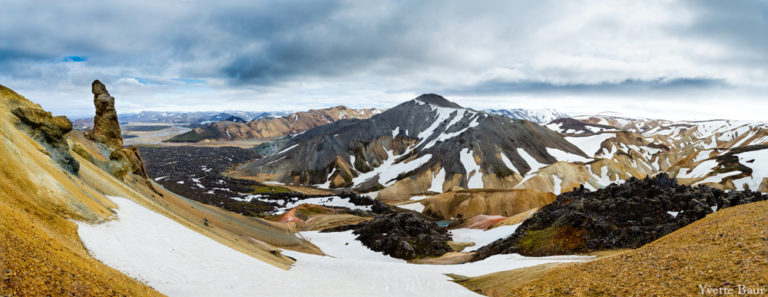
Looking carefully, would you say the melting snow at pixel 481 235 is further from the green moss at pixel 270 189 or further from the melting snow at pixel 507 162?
the green moss at pixel 270 189

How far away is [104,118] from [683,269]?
50.7m

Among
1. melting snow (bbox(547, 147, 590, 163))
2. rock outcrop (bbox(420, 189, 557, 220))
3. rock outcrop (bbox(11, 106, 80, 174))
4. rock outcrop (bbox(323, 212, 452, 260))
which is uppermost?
rock outcrop (bbox(11, 106, 80, 174))

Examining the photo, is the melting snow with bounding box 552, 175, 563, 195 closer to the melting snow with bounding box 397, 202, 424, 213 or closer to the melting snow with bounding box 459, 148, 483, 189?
the melting snow with bounding box 459, 148, 483, 189

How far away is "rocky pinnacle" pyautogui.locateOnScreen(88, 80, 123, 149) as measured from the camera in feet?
126

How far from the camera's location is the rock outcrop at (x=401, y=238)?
140ft

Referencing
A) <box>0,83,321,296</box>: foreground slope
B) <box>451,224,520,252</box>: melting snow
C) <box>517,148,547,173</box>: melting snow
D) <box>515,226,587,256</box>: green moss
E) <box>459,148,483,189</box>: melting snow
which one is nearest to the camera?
<box>0,83,321,296</box>: foreground slope

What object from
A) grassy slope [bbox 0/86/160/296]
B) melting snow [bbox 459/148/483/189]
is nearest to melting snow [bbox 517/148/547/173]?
melting snow [bbox 459/148/483/189]

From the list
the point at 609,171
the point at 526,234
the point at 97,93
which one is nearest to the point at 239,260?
the point at 526,234

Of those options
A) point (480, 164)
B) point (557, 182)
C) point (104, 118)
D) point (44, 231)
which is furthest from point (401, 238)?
point (480, 164)

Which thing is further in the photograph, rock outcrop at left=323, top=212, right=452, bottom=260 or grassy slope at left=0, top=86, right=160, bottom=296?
rock outcrop at left=323, top=212, right=452, bottom=260

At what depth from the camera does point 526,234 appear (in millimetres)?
34938

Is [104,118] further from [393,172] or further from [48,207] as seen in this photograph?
[393,172]

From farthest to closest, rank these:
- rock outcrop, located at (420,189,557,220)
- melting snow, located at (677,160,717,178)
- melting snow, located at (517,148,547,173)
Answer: melting snow, located at (517,148,547,173) < melting snow, located at (677,160,717,178) < rock outcrop, located at (420,189,557,220)

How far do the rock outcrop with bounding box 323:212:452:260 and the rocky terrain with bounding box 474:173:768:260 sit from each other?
9.09 m
